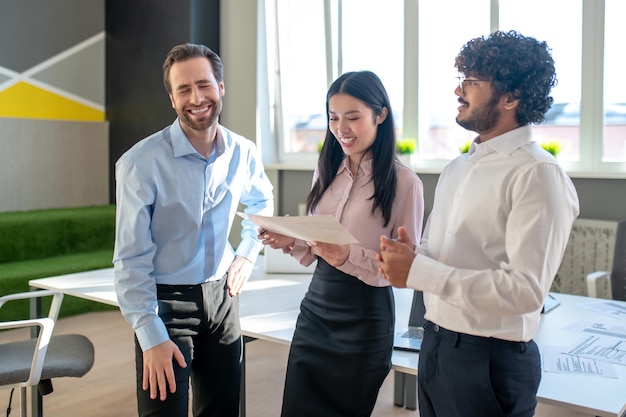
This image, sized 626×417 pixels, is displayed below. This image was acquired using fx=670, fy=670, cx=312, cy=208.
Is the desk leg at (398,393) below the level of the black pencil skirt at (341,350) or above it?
below

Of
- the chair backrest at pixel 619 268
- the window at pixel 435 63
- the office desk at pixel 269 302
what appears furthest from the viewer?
the window at pixel 435 63

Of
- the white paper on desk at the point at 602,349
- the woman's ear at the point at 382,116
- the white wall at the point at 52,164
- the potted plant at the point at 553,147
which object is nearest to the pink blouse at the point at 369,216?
the woman's ear at the point at 382,116

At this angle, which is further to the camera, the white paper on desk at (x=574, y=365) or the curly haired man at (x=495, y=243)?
the white paper on desk at (x=574, y=365)

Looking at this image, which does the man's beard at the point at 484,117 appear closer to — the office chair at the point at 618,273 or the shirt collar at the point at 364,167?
the shirt collar at the point at 364,167

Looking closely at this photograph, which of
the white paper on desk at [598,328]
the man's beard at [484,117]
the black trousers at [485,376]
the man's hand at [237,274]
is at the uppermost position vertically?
the man's beard at [484,117]

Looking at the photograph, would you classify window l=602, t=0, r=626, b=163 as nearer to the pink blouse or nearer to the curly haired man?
the pink blouse

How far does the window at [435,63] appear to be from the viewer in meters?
4.71

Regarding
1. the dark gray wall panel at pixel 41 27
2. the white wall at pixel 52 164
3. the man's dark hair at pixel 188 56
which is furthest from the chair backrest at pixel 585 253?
the dark gray wall panel at pixel 41 27

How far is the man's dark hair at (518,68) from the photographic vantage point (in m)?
1.52

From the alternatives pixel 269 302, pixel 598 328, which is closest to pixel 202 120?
pixel 269 302

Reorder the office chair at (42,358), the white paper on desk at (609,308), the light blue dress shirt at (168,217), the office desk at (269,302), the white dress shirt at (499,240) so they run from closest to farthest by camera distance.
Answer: the white dress shirt at (499,240), the light blue dress shirt at (168,217), the office desk at (269,302), the office chair at (42,358), the white paper on desk at (609,308)

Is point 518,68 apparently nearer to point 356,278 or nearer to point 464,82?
point 464,82

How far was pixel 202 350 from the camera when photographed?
210 cm

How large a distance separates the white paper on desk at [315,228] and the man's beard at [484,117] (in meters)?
0.41
